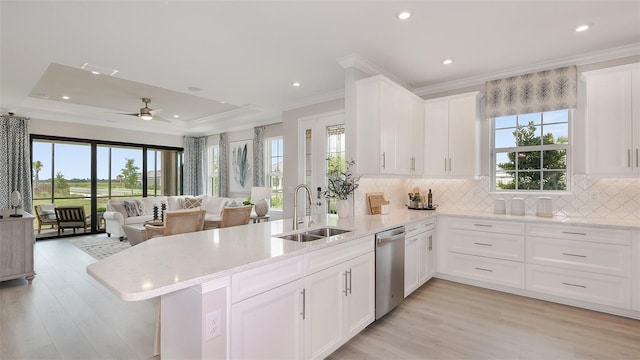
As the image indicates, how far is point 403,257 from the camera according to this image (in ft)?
10.5

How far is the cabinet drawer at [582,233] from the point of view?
117 inches

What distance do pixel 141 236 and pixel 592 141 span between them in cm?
673

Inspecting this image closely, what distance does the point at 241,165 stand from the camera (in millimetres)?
8141

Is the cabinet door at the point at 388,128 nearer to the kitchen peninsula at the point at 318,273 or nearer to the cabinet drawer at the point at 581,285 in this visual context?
the kitchen peninsula at the point at 318,273

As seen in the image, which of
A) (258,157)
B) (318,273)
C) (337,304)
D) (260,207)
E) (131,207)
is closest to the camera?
(318,273)

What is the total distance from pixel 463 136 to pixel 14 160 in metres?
8.45

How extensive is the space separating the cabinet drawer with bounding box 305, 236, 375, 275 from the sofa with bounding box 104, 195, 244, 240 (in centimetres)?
442

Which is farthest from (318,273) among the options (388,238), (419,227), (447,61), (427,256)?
(447,61)

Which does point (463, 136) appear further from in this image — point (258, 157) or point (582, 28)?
point (258, 157)

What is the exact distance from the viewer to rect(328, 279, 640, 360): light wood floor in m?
2.39

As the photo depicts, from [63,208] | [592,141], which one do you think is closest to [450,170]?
[592,141]

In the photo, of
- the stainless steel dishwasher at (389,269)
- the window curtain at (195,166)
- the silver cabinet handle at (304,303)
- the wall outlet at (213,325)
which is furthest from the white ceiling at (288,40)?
the window curtain at (195,166)

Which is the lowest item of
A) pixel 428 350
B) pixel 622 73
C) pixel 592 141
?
pixel 428 350

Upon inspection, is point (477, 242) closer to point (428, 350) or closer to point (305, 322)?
point (428, 350)
